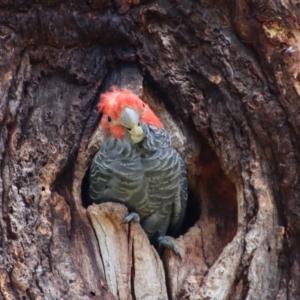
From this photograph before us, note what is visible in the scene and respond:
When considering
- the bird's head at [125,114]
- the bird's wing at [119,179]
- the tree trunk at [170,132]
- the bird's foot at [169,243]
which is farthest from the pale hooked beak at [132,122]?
the bird's foot at [169,243]

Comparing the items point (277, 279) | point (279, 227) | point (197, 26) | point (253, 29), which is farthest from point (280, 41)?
point (277, 279)

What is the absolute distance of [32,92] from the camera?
3.39 m

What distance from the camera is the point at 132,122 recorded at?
127 inches

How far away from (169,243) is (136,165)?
1.62 feet

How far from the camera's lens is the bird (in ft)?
11.1

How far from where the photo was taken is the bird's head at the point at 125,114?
10.7 ft

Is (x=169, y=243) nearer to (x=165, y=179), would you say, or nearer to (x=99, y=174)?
(x=165, y=179)

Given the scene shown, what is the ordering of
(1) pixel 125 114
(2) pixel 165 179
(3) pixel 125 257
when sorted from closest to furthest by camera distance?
1. (3) pixel 125 257
2. (1) pixel 125 114
3. (2) pixel 165 179

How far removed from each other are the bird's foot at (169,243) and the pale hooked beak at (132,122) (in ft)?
2.08

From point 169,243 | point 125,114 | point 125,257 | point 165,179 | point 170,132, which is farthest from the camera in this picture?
point 170,132

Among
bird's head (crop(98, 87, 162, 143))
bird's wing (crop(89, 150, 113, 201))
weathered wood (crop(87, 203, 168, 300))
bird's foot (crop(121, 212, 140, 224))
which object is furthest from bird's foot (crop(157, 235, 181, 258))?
bird's head (crop(98, 87, 162, 143))

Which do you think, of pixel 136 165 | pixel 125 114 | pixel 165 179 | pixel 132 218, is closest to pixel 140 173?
pixel 136 165

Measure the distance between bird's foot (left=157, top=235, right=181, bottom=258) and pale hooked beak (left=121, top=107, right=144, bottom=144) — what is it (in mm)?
634

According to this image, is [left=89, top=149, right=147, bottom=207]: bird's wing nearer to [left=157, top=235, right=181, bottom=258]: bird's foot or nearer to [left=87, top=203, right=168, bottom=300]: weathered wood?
[left=87, top=203, right=168, bottom=300]: weathered wood
